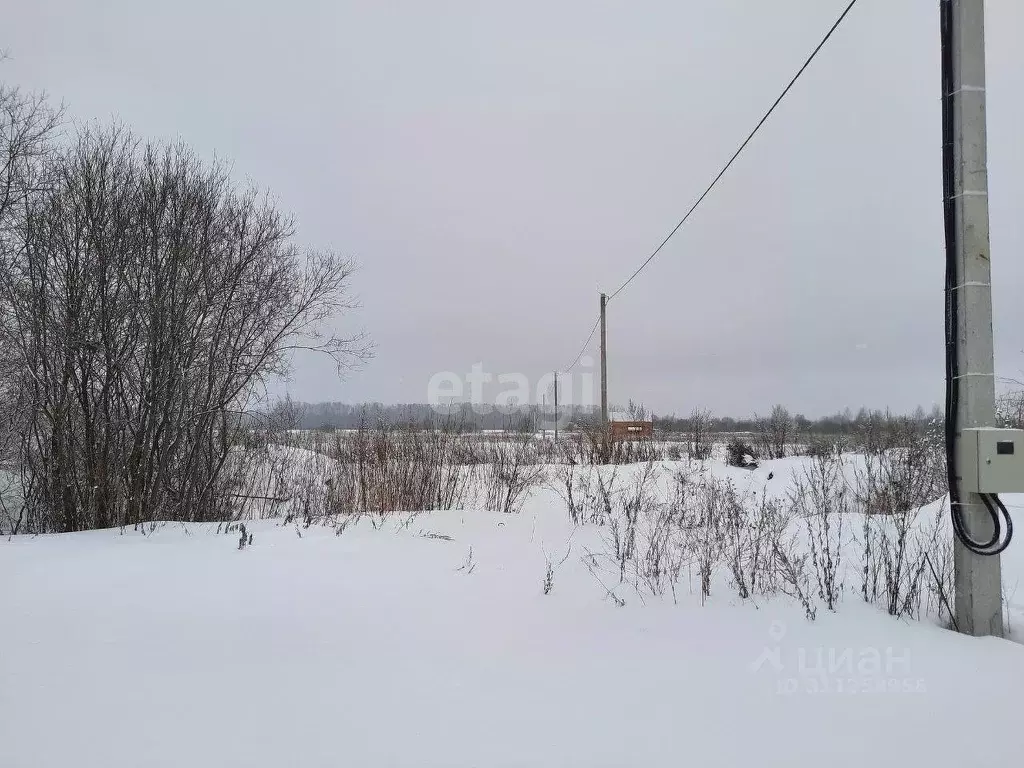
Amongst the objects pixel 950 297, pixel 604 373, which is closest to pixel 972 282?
pixel 950 297

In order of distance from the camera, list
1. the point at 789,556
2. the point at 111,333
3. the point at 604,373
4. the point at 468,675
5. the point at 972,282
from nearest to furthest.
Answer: the point at 468,675 < the point at 972,282 < the point at 789,556 < the point at 111,333 < the point at 604,373

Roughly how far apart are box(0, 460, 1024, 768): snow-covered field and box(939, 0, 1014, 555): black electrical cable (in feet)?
1.92

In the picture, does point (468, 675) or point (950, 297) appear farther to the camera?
point (950, 297)

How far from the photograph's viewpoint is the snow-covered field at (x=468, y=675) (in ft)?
5.86

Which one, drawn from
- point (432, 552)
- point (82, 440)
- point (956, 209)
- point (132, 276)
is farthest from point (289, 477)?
point (956, 209)

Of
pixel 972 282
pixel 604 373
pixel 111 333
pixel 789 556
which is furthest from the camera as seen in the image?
pixel 604 373

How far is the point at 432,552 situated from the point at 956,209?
419 centimetres

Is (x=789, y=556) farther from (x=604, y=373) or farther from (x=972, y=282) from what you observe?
A: (x=604, y=373)

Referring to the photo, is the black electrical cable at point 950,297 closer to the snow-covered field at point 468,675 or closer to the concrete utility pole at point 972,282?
the concrete utility pole at point 972,282

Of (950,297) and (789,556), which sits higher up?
(950,297)

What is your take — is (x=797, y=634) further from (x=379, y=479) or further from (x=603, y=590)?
(x=379, y=479)

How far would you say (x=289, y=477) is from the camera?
27.2ft

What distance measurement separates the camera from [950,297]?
279 centimetres

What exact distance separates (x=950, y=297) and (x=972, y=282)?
111 mm
